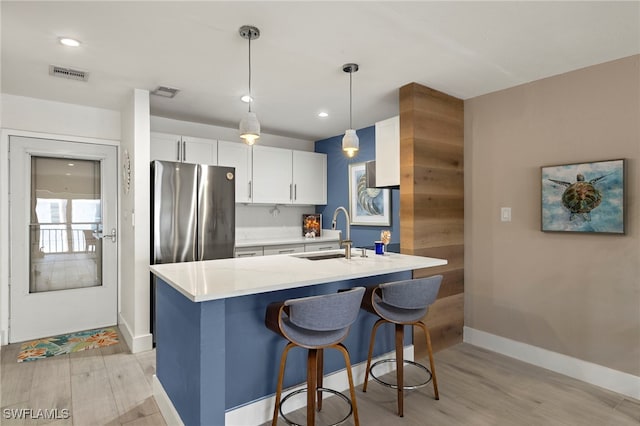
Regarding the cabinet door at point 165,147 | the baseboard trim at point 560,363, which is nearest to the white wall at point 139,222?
the cabinet door at point 165,147

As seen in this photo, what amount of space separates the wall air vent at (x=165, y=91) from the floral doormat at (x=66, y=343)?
2463mm

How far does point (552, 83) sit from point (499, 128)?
0.53 meters

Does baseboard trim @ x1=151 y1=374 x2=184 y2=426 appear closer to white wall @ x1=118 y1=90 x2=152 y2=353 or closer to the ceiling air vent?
white wall @ x1=118 y1=90 x2=152 y2=353

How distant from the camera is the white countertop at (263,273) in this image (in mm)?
1667

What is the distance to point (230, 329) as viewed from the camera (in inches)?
79.6

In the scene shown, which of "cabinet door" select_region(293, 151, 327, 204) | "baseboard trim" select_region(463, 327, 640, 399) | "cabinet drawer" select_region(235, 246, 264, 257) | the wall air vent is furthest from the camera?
"cabinet door" select_region(293, 151, 327, 204)

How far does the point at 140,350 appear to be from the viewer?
3223 millimetres

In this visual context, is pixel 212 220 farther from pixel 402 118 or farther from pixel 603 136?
pixel 603 136

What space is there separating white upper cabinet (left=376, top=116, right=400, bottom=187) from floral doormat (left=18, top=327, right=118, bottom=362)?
3.12 meters

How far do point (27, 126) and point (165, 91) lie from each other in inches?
57.9

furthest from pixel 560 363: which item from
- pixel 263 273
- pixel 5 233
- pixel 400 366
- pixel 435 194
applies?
pixel 5 233

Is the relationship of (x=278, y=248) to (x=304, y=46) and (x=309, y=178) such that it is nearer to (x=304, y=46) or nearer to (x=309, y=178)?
(x=309, y=178)

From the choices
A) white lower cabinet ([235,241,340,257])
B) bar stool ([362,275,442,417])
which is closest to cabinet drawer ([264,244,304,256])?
white lower cabinet ([235,241,340,257])

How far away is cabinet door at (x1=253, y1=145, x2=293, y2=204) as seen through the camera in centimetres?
465
